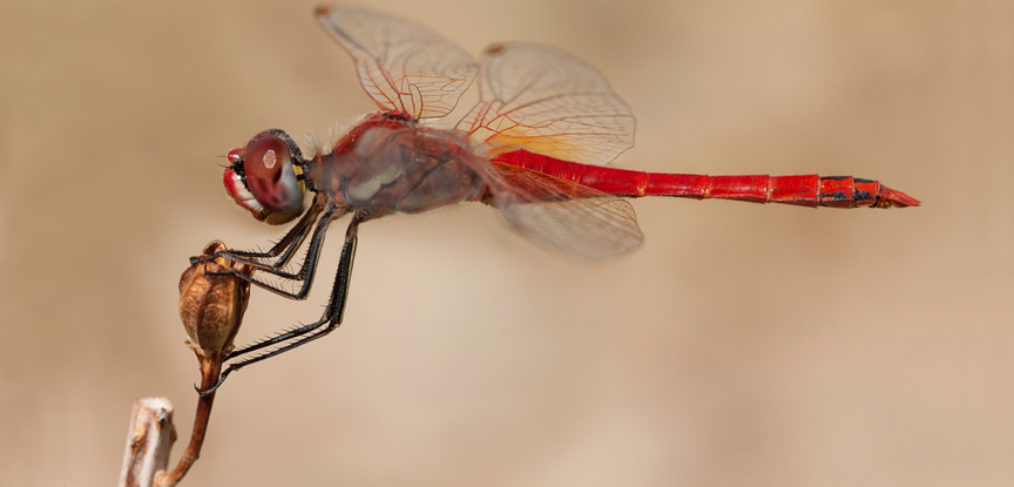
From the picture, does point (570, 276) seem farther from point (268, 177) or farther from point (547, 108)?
point (268, 177)

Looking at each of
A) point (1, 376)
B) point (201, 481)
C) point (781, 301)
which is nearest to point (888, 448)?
point (781, 301)

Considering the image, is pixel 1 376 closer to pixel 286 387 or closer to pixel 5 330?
pixel 5 330

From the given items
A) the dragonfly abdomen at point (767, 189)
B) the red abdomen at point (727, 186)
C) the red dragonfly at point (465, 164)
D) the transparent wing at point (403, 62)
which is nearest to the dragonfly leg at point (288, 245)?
the red dragonfly at point (465, 164)

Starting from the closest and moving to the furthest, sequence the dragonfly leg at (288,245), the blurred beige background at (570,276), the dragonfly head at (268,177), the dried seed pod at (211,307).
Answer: the dried seed pod at (211,307) → the dragonfly leg at (288,245) → the dragonfly head at (268,177) → the blurred beige background at (570,276)

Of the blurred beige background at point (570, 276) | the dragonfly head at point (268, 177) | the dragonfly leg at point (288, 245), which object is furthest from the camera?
the blurred beige background at point (570, 276)

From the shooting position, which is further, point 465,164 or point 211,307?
point 465,164

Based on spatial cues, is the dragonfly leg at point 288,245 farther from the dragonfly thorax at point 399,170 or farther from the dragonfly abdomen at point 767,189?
the dragonfly abdomen at point 767,189

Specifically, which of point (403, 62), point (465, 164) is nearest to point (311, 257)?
point (465, 164)

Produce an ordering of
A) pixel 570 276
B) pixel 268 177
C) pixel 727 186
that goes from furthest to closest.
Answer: pixel 570 276 → pixel 727 186 → pixel 268 177
